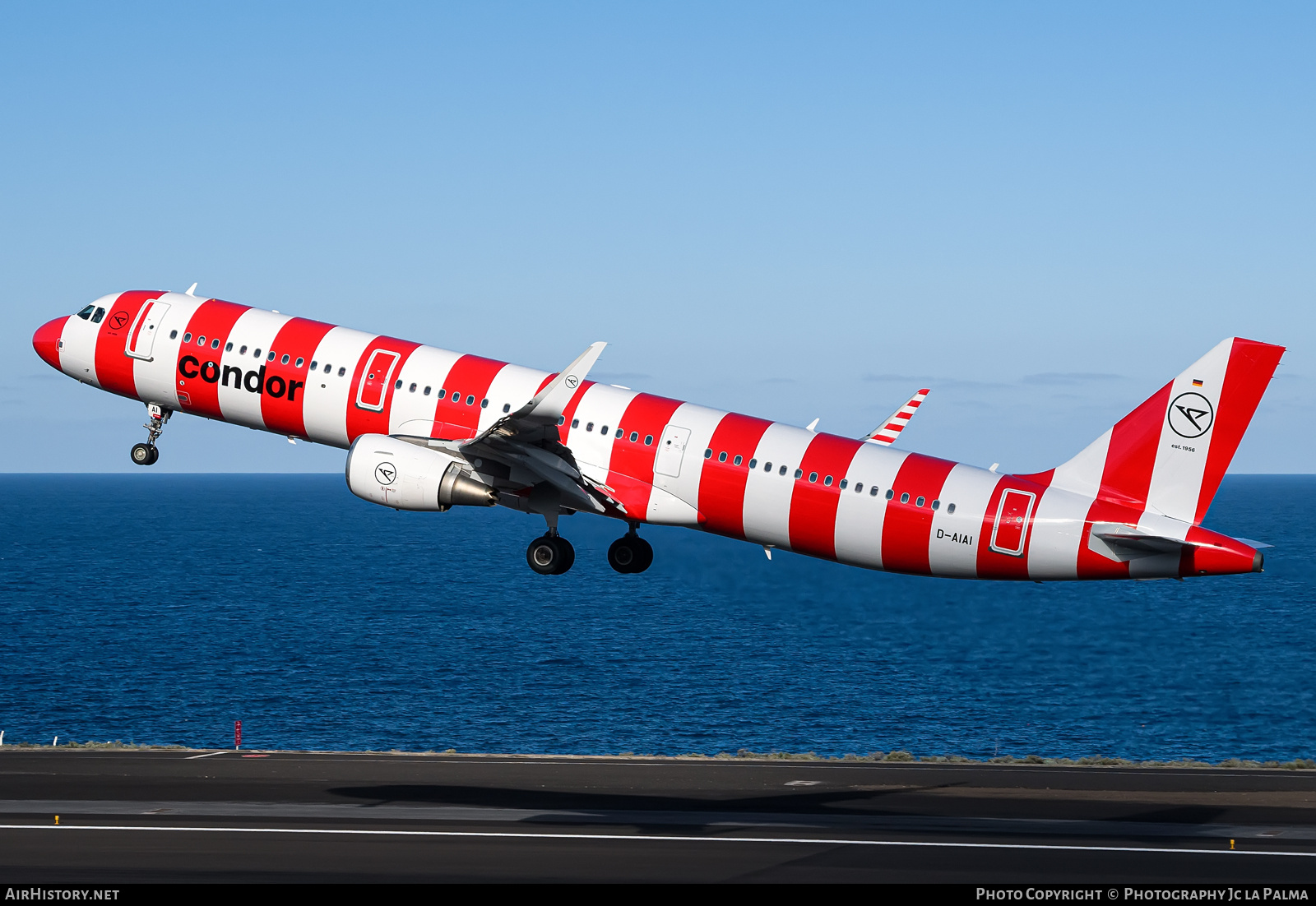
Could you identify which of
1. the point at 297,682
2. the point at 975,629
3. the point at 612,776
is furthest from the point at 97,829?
the point at 297,682

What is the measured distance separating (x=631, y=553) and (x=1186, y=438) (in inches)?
655

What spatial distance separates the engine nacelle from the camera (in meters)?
39.8

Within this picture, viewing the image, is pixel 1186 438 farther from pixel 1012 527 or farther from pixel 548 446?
pixel 548 446

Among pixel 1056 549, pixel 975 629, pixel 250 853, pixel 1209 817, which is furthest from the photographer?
pixel 975 629

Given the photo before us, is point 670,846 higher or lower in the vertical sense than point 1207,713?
higher

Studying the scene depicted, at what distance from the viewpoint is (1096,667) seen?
136875 mm

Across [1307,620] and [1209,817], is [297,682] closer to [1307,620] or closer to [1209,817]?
[1209,817]

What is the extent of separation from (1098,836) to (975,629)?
14.9m

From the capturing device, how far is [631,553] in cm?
4366

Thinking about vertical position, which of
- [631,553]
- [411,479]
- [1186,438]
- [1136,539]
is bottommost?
[631,553]

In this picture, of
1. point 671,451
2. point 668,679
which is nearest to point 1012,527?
point 671,451

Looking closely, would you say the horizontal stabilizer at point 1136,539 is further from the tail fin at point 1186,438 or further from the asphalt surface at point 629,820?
the asphalt surface at point 629,820

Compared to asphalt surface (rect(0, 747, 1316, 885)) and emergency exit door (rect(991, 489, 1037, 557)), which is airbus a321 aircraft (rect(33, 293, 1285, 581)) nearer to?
emergency exit door (rect(991, 489, 1037, 557))

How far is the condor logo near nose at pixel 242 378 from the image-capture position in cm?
4422
